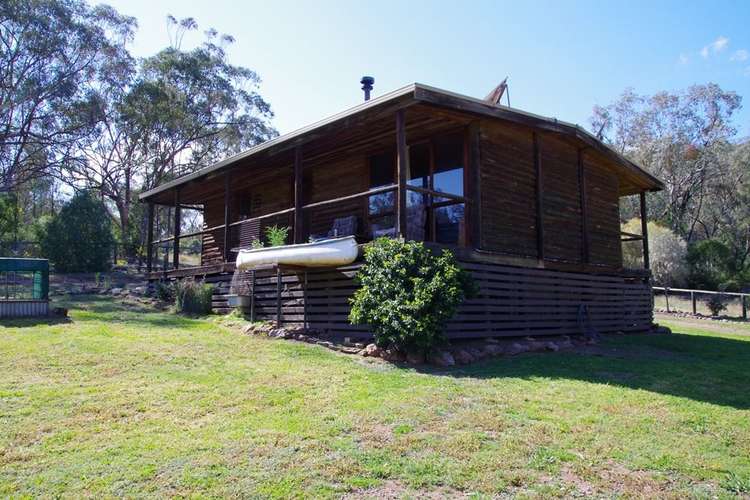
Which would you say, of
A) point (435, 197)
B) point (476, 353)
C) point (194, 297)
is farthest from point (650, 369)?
point (194, 297)

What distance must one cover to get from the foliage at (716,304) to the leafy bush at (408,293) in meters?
16.1

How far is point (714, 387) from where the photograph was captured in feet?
21.7

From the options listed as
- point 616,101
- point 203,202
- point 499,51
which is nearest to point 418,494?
point 499,51

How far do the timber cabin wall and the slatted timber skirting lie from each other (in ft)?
1.91

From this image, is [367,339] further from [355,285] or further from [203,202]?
[203,202]

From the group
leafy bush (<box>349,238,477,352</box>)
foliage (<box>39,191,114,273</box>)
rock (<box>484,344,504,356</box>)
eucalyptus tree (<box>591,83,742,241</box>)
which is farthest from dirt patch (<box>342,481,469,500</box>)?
eucalyptus tree (<box>591,83,742,241</box>)

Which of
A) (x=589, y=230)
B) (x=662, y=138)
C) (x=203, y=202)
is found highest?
(x=662, y=138)

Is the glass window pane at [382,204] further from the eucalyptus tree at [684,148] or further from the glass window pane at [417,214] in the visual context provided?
the eucalyptus tree at [684,148]

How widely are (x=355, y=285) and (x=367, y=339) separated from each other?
928 mm

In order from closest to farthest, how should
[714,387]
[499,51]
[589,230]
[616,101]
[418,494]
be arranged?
[418,494] → [714,387] → [589,230] → [499,51] → [616,101]

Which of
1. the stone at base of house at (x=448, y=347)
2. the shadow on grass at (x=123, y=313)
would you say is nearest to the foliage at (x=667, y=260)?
the stone at base of house at (x=448, y=347)

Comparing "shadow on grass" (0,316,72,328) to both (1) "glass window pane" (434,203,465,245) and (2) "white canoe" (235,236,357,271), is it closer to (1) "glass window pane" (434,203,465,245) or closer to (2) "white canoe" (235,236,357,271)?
(2) "white canoe" (235,236,357,271)

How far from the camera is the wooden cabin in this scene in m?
9.34

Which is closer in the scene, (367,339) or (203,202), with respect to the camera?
(367,339)
